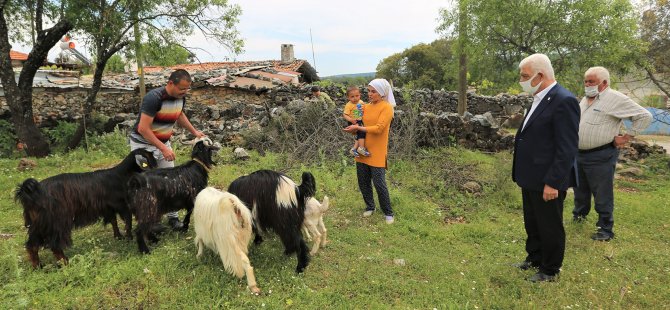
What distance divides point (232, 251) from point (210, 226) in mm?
304

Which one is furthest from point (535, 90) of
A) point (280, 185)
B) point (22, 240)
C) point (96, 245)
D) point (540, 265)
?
point (22, 240)

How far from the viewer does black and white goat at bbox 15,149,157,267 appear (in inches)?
129

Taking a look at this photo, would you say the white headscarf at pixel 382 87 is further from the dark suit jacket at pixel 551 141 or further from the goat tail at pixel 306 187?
the dark suit jacket at pixel 551 141

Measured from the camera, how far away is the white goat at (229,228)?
3.12m

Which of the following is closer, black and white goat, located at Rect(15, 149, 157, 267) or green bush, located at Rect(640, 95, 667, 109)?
black and white goat, located at Rect(15, 149, 157, 267)

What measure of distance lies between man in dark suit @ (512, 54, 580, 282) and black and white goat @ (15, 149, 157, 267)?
12.7ft

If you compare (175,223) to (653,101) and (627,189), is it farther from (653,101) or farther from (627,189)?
(653,101)

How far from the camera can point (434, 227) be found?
518 centimetres

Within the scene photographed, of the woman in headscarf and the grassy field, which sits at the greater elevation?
the woman in headscarf

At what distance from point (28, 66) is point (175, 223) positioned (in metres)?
7.96

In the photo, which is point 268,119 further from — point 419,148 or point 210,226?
point 210,226

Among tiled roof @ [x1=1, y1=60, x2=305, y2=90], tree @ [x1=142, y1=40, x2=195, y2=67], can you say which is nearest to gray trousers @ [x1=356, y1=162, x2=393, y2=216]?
tree @ [x1=142, y1=40, x2=195, y2=67]

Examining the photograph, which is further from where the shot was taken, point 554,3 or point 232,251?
point 554,3

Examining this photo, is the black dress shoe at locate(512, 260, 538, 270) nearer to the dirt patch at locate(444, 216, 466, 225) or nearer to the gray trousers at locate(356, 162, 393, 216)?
the dirt patch at locate(444, 216, 466, 225)
